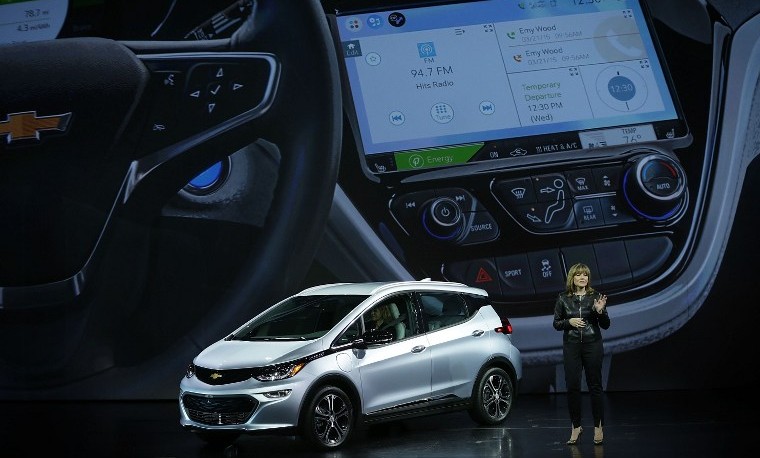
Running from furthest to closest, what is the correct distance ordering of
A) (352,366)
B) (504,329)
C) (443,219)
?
1. (443,219)
2. (504,329)
3. (352,366)

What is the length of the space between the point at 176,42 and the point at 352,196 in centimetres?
281

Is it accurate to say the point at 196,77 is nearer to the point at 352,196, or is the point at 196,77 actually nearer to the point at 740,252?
the point at 352,196

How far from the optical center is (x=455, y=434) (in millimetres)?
9703

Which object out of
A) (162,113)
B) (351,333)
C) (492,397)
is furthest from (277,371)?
(162,113)

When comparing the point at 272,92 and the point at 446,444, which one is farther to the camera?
the point at 272,92

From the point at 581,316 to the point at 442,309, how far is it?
5.68ft

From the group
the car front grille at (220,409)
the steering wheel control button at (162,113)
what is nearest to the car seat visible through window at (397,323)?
the car front grille at (220,409)

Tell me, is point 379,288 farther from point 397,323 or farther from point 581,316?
point 581,316

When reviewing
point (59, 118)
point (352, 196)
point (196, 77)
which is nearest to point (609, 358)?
point (352, 196)

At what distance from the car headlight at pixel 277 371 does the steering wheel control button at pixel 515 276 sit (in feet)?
15.3

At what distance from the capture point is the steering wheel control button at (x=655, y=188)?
1265 cm

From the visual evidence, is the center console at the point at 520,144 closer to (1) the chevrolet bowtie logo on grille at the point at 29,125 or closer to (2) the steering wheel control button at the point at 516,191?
(2) the steering wheel control button at the point at 516,191

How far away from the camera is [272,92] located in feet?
41.9

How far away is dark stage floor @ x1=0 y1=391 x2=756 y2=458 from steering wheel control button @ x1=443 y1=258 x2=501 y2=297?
144 cm
